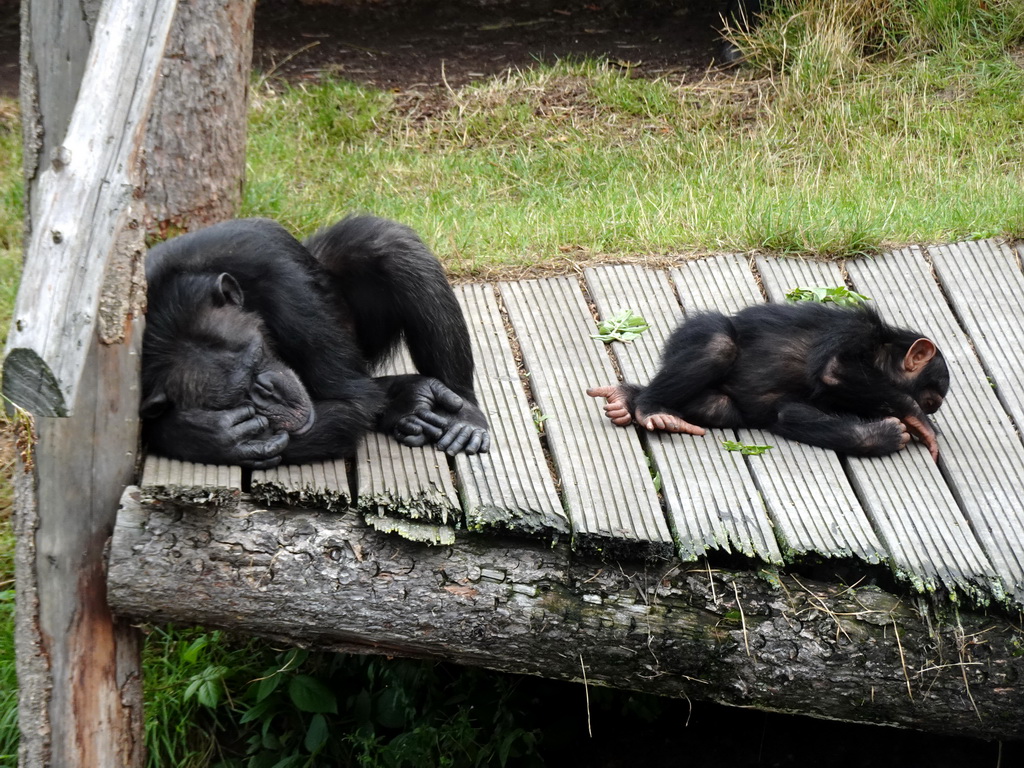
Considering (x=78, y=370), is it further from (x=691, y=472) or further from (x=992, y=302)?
(x=992, y=302)

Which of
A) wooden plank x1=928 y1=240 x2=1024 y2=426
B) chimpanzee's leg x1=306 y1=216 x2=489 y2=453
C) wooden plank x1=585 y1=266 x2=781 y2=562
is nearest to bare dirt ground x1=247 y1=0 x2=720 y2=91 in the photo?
wooden plank x1=928 y1=240 x2=1024 y2=426

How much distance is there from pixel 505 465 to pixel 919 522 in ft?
4.52

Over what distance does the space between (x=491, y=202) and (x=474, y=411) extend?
3.56 meters

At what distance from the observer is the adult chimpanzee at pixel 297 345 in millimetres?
3414

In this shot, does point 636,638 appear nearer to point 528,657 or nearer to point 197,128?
point 528,657

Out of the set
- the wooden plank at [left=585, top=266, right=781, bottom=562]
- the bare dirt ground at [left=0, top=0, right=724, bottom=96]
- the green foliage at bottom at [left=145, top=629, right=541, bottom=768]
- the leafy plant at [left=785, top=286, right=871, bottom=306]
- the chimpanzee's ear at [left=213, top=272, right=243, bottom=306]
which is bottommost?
the green foliage at bottom at [left=145, top=629, right=541, bottom=768]

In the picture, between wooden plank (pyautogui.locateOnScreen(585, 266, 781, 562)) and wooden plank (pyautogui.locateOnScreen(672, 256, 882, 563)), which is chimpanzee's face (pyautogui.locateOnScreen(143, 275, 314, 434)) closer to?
wooden plank (pyautogui.locateOnScreen(585, 266, 781, 562))

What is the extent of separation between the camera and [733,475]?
3.73m

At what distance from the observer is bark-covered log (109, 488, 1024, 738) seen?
330cm

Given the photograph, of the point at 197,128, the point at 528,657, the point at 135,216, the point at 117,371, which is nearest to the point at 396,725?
the point at 528,657

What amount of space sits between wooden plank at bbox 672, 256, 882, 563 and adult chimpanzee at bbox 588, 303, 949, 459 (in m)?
0.09

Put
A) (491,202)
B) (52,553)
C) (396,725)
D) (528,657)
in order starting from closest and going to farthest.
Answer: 1. (52,553)
2. (528,657)
3. (396,725)
4. (491,202)

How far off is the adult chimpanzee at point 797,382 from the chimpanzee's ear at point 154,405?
5.17 feet

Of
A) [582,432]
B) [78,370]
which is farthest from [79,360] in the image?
[582,432]
